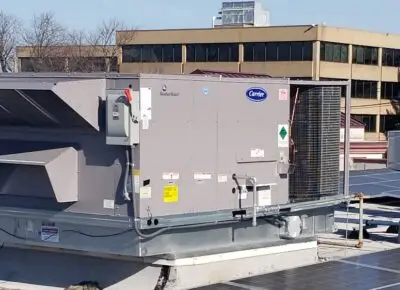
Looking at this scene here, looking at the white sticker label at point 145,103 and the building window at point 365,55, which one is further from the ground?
the building window at point 365,55

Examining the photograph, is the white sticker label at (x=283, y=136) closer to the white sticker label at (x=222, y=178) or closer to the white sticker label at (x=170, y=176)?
the white sticker label at (x=222, y=178)

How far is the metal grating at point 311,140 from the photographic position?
1135 cm

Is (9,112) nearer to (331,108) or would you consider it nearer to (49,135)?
(49,135)

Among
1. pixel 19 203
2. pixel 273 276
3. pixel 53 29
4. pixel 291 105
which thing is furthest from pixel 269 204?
pixel 53 29

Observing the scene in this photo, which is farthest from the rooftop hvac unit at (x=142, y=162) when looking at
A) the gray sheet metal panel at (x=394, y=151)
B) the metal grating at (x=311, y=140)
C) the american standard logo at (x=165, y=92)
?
the gray sheet metal panel at (x=394, y=151)

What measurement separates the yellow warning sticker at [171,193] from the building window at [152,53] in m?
58.9

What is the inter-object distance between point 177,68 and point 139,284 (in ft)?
195

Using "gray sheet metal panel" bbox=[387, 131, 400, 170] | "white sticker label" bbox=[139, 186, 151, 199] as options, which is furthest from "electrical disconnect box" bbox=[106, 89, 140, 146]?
"gray sheet metal panel" bbox=[387, 131, 400, 170]

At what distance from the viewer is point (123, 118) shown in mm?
8633

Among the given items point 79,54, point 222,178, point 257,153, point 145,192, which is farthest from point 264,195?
point 79,54

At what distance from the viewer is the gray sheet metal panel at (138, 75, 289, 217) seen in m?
9.01

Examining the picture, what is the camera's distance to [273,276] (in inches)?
411

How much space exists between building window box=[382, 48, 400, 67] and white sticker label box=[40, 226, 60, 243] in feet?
203

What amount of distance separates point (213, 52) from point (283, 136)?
56.3 metres
